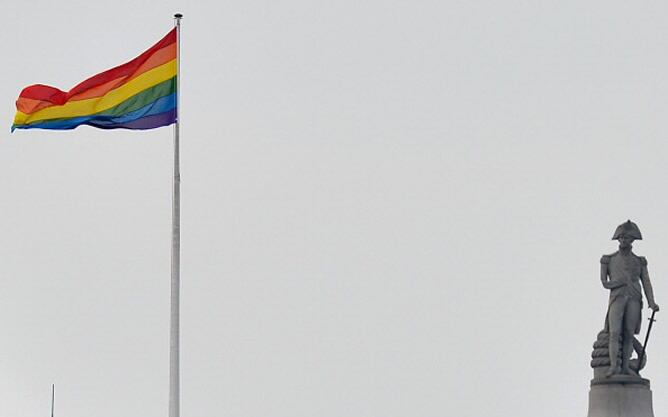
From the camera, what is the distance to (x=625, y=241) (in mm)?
29750

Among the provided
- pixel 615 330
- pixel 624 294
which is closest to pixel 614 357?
pixel 615 330

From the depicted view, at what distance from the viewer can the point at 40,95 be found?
25172 millimetres

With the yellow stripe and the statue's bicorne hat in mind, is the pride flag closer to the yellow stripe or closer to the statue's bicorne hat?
the yellow stripe

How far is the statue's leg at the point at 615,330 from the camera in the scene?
96.3 ft

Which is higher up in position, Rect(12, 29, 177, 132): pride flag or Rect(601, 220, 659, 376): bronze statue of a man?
Rect(12, 29, 177, 132): pride flag

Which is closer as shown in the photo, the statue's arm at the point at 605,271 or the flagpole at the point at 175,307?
the flagpole at the point at 175,307

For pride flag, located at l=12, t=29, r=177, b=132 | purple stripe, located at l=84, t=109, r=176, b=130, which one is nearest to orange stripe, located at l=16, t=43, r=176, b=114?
pride flag, located at l=12, t=29, r=177, b=132

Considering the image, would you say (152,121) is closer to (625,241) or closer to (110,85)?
(110,85)

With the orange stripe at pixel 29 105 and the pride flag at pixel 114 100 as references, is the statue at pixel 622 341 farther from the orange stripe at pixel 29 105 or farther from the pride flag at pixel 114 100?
the orange stripe at pixel 29 105

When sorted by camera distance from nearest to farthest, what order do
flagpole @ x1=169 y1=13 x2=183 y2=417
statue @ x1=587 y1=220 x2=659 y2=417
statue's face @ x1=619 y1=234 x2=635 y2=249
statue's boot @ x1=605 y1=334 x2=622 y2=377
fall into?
1. flagpole @ x1=169 y1=13 x2=183 y2=417
2. statue @ x1=587 y1=220 x2=659 y2=417
3. statue's boot @ x1=605 y1=334 x2=622 y2=377
4. statue's face @ x1=619 y1=234 x2=635 y2=249

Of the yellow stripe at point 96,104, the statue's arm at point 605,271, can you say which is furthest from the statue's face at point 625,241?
the yellow stripe at point 96,104

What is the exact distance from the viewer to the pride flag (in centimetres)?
2520

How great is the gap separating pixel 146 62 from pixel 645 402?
11.5 meters

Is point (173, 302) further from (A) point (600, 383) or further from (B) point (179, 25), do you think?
(A) point (600, 383)
